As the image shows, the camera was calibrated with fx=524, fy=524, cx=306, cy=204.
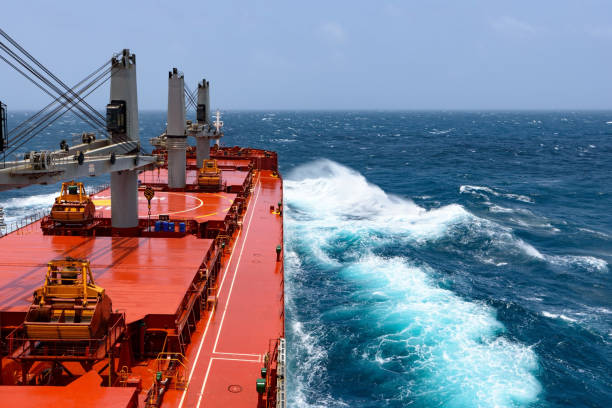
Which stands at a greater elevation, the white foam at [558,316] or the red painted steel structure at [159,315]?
the red painted steel structure at [159,315]

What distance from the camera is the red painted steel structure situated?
15.5 meters

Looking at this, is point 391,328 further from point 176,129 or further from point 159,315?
point 176,129

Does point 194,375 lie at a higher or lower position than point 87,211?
lower

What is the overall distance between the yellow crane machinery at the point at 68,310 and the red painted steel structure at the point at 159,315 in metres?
0.46

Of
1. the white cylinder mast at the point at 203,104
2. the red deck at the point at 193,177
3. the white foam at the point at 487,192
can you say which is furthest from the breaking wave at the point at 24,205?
the white foam at the point at 487,192

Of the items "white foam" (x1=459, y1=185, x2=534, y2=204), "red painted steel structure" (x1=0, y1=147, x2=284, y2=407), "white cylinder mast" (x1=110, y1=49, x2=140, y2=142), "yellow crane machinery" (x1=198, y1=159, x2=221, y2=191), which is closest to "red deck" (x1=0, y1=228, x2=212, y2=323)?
"red painted steel structure" (x1=0, y1=147, x2=284, y2=407)

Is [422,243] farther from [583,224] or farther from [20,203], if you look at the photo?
[20,203]

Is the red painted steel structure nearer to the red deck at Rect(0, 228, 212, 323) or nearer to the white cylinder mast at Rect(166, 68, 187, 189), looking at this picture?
the red deck at Rect(0, 228, 212, 323)

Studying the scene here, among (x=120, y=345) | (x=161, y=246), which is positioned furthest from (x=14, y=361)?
(x=161, y=246)

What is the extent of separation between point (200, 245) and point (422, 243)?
1025 inches

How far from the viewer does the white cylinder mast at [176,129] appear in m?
45.3

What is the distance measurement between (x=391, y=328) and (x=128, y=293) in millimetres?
16211

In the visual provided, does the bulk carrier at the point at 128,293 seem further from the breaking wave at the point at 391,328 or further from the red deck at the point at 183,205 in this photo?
the breaking wave at the point at 391,328

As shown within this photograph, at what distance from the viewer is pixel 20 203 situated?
65.7 meters
